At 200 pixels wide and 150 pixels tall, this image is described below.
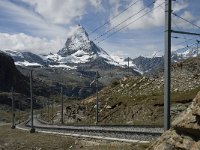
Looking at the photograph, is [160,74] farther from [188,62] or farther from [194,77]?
[194,77]

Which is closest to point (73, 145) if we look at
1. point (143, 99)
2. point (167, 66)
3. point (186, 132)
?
point (167, 66)

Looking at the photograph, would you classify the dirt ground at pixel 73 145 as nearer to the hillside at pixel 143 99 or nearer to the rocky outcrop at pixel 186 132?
the rocky outcrop at pixel 186 132

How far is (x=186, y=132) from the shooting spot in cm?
1833

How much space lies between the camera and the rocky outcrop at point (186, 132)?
1772 centimetres

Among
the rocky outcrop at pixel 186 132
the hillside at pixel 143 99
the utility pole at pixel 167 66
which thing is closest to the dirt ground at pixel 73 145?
the utility pole at pixel 167 66

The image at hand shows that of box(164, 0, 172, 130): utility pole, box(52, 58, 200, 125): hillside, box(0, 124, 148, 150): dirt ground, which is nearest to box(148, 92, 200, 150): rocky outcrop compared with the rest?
box(164, 0, 172, 130): utility pole

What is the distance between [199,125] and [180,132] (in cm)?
131

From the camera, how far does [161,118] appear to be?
246ft

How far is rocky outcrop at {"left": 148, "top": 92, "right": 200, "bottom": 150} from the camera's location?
17.7 m

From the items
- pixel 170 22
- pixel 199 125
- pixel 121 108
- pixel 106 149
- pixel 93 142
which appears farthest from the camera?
pixel 121 108

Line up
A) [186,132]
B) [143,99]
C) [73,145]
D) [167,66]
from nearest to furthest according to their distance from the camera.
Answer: [186,132]
[167,66]
[73,145]
[143,99]

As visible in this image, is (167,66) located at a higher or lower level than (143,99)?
higher

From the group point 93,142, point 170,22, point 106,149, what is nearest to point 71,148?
point 93,142

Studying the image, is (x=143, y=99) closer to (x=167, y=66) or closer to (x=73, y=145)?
(x=73, y=145)
